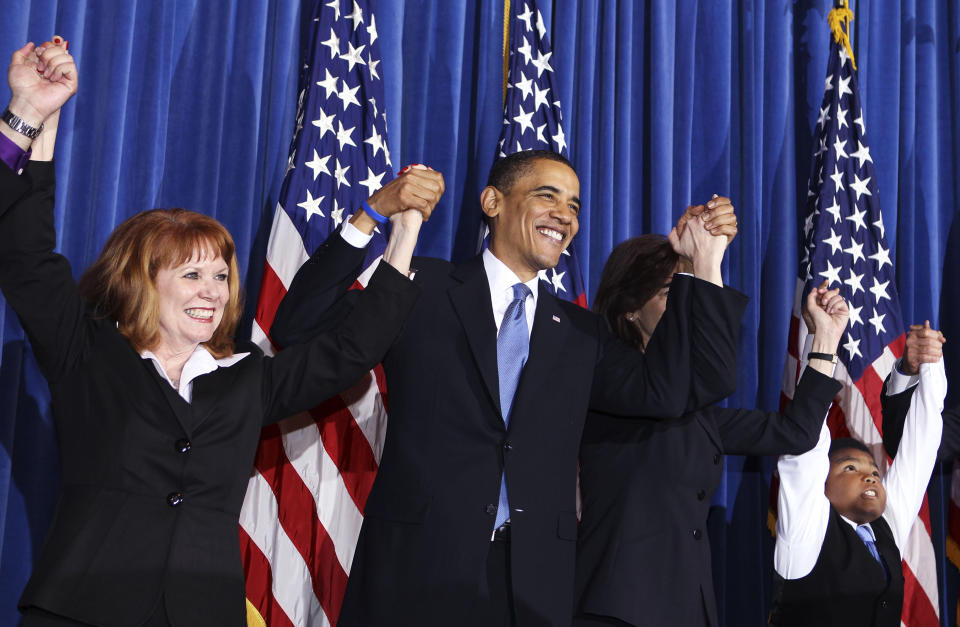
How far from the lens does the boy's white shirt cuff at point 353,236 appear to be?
214 centimetres

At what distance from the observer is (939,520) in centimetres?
420

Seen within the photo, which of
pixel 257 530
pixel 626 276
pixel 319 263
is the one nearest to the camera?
pixel 319 263

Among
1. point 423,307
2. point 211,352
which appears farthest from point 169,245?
point 423,307

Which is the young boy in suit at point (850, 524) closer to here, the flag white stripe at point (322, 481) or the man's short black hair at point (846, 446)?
the man's short black hair at point (846, 446)

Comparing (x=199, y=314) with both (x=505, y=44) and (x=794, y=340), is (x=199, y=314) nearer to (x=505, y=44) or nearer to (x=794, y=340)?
(x=505, y=44)

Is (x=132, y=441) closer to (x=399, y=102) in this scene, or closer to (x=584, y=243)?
(x=399, y=102)

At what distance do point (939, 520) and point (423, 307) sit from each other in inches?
119

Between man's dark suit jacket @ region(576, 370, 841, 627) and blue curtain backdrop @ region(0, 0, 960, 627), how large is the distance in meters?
1.49

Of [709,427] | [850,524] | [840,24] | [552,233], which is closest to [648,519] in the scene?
[709,427]

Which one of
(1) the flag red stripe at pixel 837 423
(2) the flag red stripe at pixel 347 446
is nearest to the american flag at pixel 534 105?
(2) the flag red stripe at pixel 347 446

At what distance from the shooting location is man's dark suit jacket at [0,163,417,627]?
171cm

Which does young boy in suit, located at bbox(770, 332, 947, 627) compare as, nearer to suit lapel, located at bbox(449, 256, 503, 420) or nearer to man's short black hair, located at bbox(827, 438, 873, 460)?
man's short black hair, located at bbox(827, 438, 873, 460)

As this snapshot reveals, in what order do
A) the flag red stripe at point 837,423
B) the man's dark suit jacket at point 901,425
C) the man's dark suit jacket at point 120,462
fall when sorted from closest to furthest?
1. the man's dark suit jacket at point 120,462
2. the man's dark suit jacket at point 901,425
3. the flag red stripe at point 837,423

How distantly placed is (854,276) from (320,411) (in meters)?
2.27
